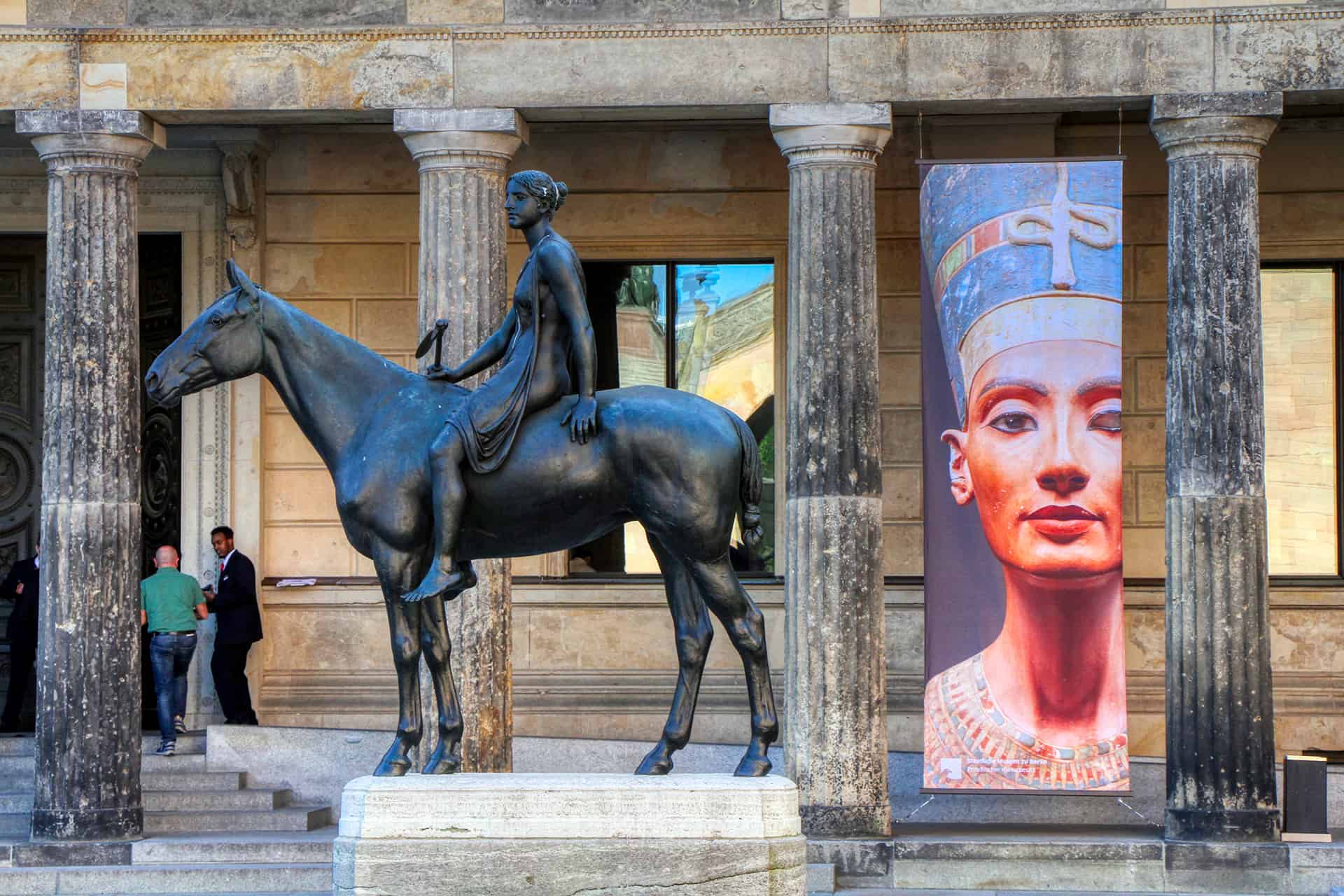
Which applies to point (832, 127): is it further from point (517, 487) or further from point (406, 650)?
point (406, 650)

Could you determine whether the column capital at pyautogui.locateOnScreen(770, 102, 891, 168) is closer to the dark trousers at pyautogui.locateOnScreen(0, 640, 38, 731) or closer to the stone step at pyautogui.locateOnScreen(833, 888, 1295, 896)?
the stone step at pyautogui.locateOnScreen(833, 888, 1295, 896)

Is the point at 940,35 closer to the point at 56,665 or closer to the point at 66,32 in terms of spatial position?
the point at 66,32

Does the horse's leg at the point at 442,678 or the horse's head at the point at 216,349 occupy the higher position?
the horse's head at the point at 216,349

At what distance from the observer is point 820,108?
55.7 feet

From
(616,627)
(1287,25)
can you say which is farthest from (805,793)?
(1287,25)

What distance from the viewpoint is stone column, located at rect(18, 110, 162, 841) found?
17.0 meters

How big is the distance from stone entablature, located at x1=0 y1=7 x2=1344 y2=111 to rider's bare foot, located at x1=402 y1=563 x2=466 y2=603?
7.50 meters

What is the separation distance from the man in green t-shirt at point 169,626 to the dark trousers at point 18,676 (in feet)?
3.94

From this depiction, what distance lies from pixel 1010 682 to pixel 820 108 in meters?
4.60

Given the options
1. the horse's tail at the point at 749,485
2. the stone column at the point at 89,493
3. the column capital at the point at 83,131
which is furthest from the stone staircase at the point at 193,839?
the horse's tail at the point at 749,485

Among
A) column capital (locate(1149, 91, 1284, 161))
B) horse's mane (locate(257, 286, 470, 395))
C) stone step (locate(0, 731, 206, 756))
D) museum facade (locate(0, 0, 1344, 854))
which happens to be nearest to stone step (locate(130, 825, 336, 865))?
museum facade (locate(0, 0, 1344, 854))

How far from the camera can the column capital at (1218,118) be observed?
55.1 ft

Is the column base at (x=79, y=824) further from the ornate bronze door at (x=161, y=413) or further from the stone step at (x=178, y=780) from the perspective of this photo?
the ornate bronze door at (x=161, y=413)

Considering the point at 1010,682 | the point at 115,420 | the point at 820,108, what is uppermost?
the point at 820,108
